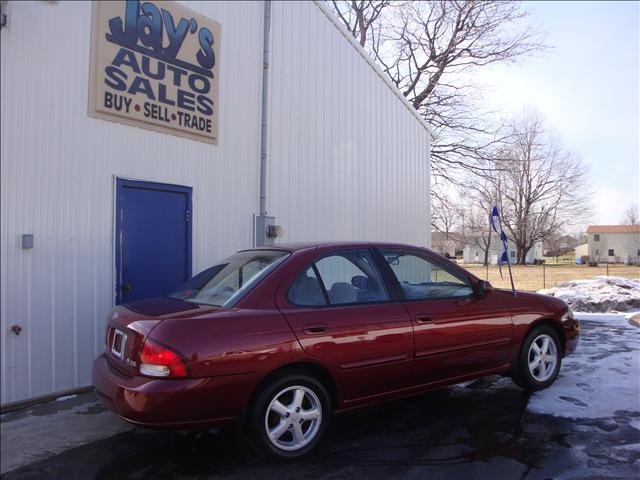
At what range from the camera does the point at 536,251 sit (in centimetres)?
7106

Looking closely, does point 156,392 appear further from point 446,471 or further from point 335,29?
point 335,29

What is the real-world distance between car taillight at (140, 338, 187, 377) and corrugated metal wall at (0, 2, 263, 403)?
2.63 meters

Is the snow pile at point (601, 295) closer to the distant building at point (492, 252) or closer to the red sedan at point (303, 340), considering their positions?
the red sedan at point (303, 340)

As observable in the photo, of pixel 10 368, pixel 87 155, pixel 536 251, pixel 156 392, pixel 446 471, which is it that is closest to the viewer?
pixel 156 392

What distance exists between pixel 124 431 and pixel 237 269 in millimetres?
1701

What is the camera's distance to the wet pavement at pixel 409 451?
139 inches

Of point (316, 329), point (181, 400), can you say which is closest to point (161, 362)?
point (181, 400)

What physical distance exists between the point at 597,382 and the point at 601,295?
7522mm

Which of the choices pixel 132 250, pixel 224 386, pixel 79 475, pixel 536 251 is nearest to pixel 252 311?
pixel 224 386

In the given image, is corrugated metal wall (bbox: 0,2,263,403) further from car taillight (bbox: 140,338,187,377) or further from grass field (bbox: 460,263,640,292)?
grass field (bbox: 460,263,640,292)

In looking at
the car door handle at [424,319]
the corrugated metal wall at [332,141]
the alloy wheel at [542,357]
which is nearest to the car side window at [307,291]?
the car door handle at [424,319]

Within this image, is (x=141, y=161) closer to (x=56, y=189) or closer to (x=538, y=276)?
(x=56, y=189)

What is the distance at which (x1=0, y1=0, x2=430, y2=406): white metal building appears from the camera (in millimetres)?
5270

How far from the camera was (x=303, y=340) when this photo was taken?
3670 mm
